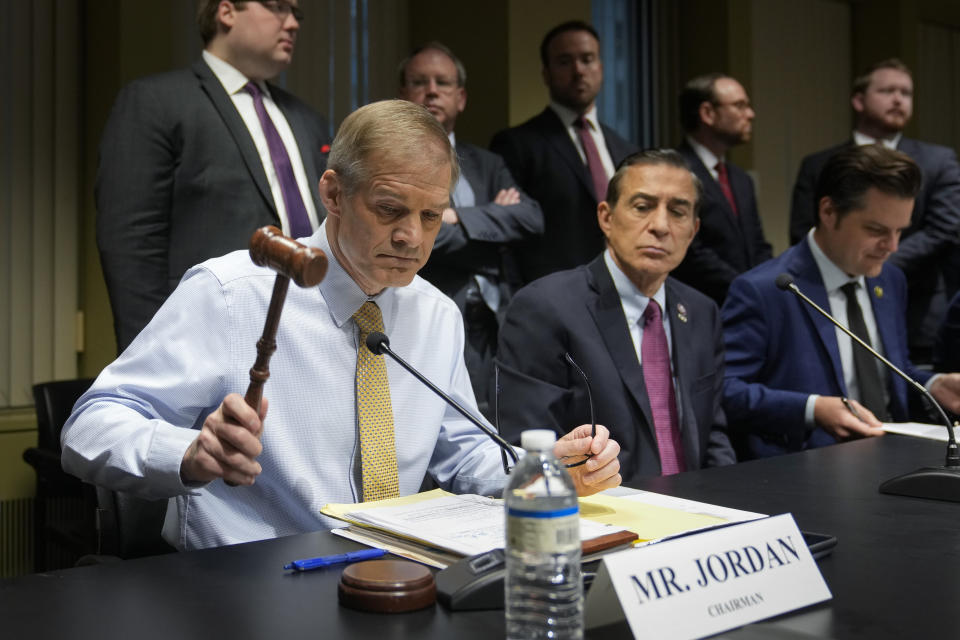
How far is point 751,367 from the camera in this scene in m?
2.83

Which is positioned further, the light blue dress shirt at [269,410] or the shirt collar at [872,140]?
the shirt collar at [872,140]

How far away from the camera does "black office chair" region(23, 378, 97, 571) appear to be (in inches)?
115

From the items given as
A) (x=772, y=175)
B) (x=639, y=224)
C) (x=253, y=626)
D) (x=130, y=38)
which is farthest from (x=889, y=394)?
(x=772, y=175)

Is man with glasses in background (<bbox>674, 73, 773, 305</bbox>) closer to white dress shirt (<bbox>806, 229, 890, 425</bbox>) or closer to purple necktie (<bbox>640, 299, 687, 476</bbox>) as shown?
white dress shirt (<bbox>806, 229, 890, 425</bbox>)

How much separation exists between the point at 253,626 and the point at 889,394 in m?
2.33

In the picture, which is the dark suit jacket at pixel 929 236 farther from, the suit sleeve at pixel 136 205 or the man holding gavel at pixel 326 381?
the man holding gavel at pixel 326 381

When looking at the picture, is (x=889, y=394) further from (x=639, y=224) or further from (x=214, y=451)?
(x=214, y=451)

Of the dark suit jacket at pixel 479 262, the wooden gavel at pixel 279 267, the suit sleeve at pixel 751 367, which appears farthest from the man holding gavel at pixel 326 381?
the dark suit jacket at pixel 479 262

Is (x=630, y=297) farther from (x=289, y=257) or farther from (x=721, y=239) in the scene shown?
(x=721, y=239)

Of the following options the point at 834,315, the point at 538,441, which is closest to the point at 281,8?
the point at 834,315

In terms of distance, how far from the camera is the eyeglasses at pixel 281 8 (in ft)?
9.07

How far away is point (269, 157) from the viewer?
2752mm

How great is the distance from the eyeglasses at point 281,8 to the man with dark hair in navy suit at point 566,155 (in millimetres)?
1065

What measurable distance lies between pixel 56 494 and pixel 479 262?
1.50 meters
